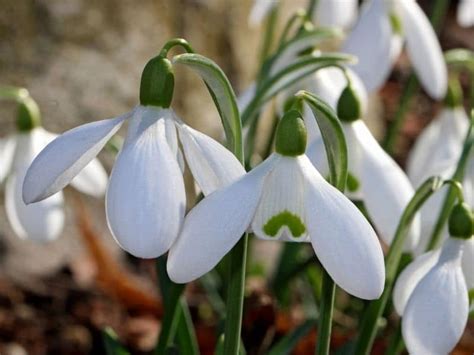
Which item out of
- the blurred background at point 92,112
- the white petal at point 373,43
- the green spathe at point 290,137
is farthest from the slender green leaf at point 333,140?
the blurred background at point 92,112

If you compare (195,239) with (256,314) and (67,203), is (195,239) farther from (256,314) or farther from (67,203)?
(67,203)

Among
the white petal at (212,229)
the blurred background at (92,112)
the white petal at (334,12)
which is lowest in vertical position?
the blurred background at (92,112)

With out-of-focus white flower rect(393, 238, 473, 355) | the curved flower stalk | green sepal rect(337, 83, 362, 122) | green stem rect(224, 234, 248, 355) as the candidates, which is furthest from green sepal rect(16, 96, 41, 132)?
out-of-focus white flower rect(393, 238, 473, 355)

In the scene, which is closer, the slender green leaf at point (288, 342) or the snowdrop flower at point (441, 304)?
the snowdrop flower at point (441, 304)

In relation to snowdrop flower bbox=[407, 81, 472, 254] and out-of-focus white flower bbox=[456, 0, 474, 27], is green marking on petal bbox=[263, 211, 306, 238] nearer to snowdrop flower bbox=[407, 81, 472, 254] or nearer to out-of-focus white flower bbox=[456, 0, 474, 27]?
snowdrop flower bbox=[407, 81, 472, 254]

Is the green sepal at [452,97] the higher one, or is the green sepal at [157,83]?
the green sepal at [157,83]

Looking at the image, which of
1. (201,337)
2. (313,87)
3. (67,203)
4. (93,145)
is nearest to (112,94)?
(67,203)

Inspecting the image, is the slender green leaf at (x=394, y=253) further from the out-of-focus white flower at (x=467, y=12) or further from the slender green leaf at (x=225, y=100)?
the out-of-focus white flower at (x=467, y=12)
